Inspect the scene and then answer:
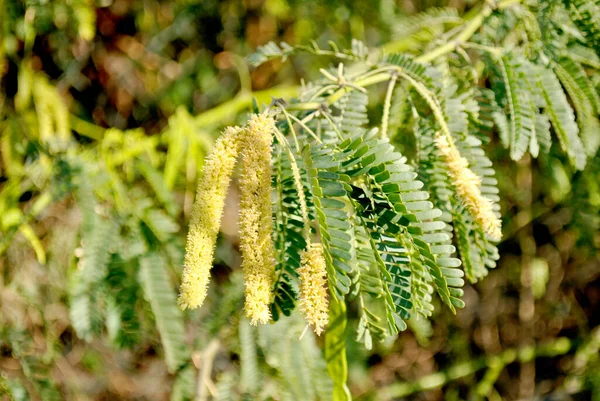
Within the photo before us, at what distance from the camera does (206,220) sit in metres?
0.72

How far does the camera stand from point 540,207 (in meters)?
2.28

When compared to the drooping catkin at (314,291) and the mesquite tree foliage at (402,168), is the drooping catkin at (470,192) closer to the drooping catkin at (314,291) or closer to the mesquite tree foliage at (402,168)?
the mesquite tree foliage at (402,168)

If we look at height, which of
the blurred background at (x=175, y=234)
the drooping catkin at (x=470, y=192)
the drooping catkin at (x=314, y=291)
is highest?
the drooping catkin at (x=470, y=192)

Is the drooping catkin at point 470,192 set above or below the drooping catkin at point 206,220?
above

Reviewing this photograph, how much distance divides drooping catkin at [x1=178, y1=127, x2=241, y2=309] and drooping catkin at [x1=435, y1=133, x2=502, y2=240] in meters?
0.31

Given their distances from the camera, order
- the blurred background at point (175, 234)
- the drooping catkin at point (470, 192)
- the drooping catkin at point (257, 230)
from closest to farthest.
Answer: the drooping catkin at point (257, 230)
the drooping catkin at point (470, 192)
the blurred background at point (175, 234)

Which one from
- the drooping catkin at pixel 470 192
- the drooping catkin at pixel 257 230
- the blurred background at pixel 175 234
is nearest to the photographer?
the drooping catkin at pixel 257 230

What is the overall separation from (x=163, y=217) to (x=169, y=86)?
4.33 feet

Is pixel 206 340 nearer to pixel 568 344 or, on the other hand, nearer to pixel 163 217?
pixel 163 217

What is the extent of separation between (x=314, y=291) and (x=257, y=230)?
0.10 m

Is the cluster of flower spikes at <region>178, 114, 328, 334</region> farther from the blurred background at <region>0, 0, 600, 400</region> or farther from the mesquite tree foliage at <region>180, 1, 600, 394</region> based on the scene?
the blurred background at <region>0, 0, 600, 400</region>

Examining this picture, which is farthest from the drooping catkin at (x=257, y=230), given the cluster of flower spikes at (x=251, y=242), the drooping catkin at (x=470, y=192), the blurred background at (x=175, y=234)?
the blurred background at (x=175, y=234)

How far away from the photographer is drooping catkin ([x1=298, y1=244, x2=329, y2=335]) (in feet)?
2.28

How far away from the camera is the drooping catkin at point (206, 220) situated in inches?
27.2
